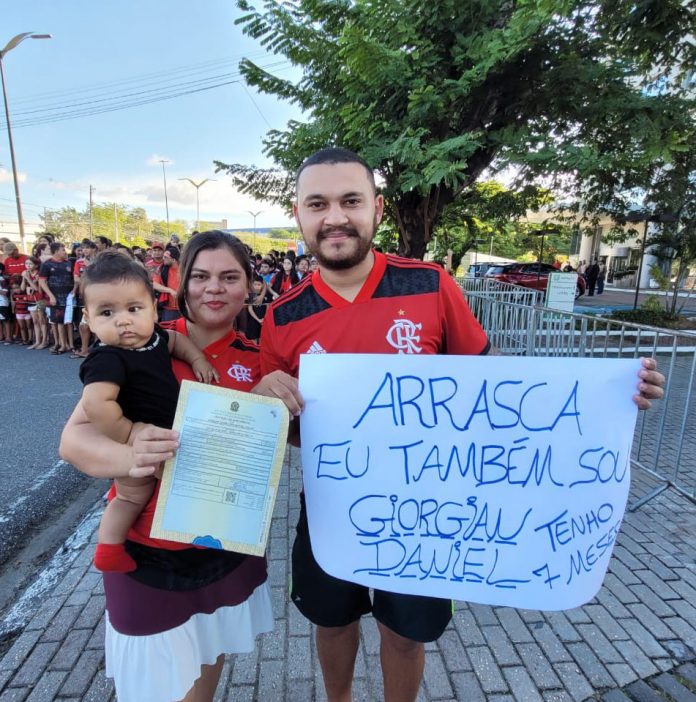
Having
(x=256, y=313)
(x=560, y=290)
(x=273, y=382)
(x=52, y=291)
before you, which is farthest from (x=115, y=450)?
(x=560, y=290)

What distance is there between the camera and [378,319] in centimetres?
161

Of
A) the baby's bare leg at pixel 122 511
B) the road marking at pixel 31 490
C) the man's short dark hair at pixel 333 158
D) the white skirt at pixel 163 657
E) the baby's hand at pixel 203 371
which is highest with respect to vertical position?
the man's short dark hair at pixel 333 158

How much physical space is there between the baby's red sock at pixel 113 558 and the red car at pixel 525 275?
23.5m

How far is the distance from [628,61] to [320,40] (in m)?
5.57

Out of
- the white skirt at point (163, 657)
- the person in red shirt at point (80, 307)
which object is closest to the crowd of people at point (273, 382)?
the white skirt at point (163, 657)

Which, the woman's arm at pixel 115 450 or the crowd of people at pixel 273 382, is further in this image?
the crowd of people at pixel 273 382

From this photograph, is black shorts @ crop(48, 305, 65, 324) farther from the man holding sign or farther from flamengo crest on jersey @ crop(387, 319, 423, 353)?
flamengo crest on jersey @ crop(387, 319, 423, 353)

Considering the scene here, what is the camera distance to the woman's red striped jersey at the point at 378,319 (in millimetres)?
1605

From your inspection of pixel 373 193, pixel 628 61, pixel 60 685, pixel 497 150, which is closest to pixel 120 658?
pixel 60 685

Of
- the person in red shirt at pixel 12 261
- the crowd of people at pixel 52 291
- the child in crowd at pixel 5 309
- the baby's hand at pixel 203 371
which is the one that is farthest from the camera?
the person in red shirt at pixel 12 261

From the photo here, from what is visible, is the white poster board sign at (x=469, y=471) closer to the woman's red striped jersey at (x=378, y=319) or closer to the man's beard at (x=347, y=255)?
the woman's red striped jersey at (x=378, y=319)

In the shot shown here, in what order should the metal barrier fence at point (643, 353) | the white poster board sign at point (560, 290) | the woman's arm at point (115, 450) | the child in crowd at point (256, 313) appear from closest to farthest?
the woman's arm at point (115, 450), the metal barrier fence at point (643, 353), the child in crowd at point (256, 313), the white poster board sign at point (560, 290)

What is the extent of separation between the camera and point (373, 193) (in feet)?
5.49

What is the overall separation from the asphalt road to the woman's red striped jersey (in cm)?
248
